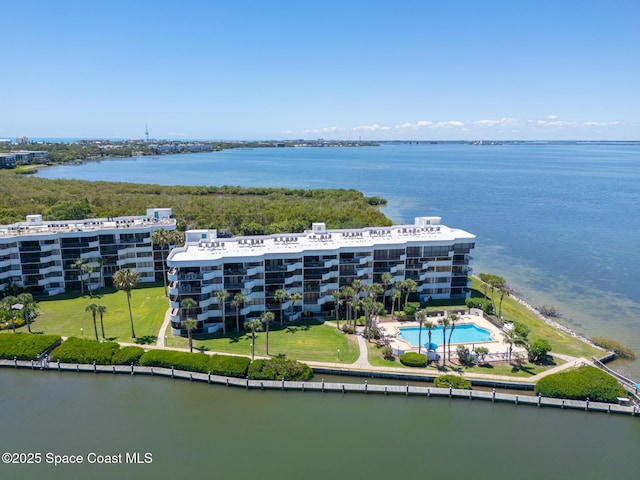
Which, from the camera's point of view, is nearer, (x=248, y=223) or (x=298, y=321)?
(x=298, y=321)

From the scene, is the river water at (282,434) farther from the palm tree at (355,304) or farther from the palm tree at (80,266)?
the palm tree at (80,266)

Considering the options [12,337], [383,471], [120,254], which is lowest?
[383,471]

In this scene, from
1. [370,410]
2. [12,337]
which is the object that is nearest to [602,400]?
[370,410]

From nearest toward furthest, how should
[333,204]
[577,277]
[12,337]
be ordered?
[12,337], [577,277], [333,204]

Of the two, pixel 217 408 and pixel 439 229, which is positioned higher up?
pixel 439 229

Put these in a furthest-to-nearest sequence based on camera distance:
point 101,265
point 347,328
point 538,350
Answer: point 101,265 → point 347,328 → point 538,350

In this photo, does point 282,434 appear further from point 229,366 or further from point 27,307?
point 27,307

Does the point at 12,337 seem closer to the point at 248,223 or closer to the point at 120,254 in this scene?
the point at 120,254

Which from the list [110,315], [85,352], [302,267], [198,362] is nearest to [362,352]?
[302,267]
